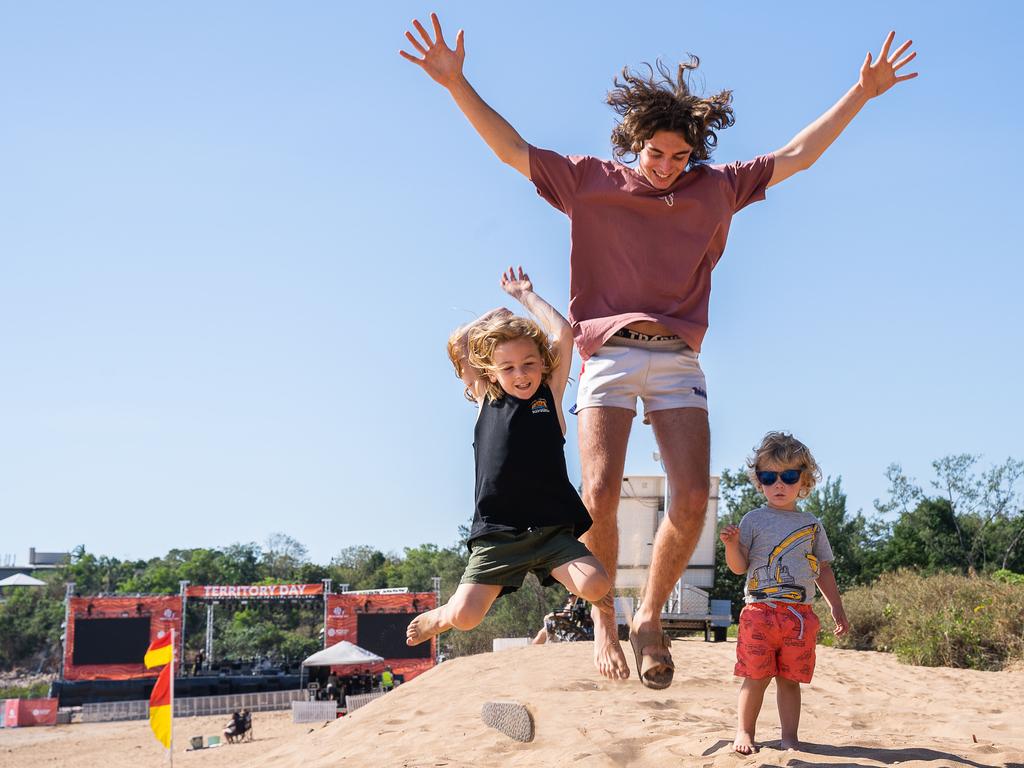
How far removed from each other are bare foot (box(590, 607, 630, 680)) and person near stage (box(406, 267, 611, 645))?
583 millimetres

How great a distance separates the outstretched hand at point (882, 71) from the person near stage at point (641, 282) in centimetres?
79

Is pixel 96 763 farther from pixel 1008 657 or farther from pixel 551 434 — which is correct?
pixel 551 434

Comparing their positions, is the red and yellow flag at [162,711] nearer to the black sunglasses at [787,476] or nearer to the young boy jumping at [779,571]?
the young boy jumping at [779,571]

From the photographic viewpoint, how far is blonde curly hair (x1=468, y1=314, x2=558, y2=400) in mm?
4637

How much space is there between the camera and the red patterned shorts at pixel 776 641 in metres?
5.05

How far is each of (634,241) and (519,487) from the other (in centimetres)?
128

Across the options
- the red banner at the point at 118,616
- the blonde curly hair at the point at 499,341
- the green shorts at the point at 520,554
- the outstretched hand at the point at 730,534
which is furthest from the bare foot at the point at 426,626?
the red banner at the point at 118,616

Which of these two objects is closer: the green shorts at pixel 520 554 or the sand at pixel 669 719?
the green shorts at pixel 520 554

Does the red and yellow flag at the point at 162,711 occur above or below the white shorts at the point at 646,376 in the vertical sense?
below

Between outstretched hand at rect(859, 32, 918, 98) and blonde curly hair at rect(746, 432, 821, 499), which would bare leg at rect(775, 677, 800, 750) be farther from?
outstretched hand at rect(859, 32, 918, 98)

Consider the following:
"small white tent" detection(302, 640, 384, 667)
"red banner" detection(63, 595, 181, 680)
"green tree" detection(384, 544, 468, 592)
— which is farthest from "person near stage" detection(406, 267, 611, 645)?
"green tree" detection(384, 544, 468, 592)

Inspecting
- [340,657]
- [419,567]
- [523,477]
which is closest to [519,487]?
[523,477]

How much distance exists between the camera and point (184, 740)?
1010 inches

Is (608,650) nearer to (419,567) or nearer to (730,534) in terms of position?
(730,534)
